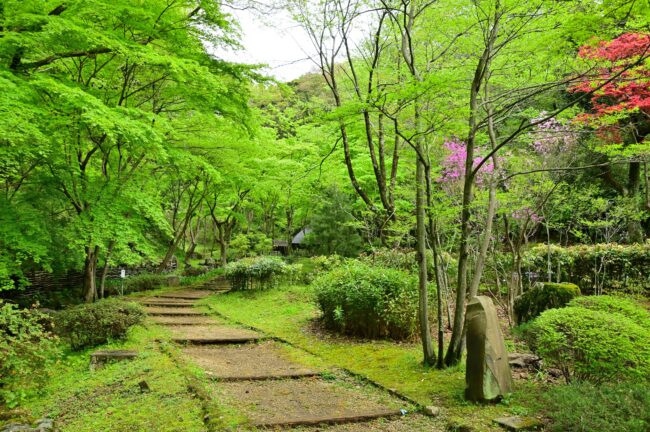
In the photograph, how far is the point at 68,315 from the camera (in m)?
6.74

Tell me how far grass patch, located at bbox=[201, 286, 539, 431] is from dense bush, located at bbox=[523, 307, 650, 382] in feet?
1.85

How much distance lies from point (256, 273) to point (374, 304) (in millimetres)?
7160

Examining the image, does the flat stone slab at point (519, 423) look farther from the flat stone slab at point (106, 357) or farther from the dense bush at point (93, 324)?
the dense bush at point (93, 324)

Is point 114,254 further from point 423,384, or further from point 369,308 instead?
point 423,384

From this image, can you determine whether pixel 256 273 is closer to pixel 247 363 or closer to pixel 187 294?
pixel 187 294

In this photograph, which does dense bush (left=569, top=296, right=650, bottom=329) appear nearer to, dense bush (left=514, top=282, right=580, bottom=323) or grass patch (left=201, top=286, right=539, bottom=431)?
grass patch (left=201, top=286, right=539, bottom=431)

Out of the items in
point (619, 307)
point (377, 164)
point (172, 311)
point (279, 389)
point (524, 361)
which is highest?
point (377, 164)

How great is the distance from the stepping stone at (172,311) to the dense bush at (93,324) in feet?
10.2

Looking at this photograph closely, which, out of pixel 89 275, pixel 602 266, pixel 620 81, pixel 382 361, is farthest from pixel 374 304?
pixel 602 266

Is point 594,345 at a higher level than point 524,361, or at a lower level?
higher

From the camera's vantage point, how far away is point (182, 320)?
31.8 feet

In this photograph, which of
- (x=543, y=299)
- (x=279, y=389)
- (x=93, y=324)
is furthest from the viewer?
(x=543, y=299)

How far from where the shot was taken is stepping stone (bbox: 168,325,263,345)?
7.52 meters

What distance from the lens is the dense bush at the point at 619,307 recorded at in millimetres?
4633
